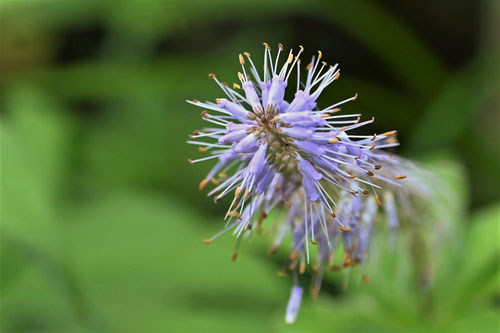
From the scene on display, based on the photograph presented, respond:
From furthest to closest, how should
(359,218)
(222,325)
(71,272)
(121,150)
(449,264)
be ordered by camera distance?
1. (121,150)
2. (222,325)
3. (71,272)
4. (449,264)
5. (359,218)

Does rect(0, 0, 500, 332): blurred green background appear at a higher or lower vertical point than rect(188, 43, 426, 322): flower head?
higher

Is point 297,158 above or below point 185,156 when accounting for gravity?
below

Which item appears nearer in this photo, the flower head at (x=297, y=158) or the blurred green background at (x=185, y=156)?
the flower head at (x=297, y=158)

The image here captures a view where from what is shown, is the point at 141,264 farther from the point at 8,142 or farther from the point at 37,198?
the point at 8,142

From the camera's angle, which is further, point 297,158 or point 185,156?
point 185,156

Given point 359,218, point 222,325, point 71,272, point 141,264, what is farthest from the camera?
point 141,264

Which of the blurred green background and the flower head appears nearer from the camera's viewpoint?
the flower head

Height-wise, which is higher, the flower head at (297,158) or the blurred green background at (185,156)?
the blurred green background at (185,156)

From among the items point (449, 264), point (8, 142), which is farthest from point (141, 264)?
point (449, 264)
